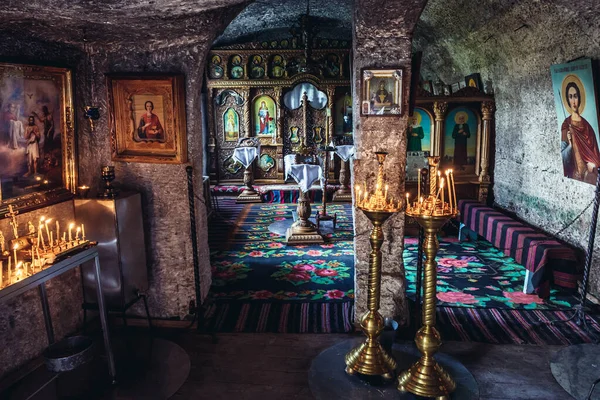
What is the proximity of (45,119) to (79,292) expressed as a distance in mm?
1671

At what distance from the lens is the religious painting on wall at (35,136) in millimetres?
3520

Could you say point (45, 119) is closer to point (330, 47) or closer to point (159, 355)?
point (159, 355)

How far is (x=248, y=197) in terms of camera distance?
10.8m

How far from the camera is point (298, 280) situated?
5.88 m

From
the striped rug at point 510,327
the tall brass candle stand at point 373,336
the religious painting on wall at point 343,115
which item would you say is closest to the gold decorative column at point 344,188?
the religious painting on wall at point 343,115

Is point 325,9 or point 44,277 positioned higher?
point 325,9

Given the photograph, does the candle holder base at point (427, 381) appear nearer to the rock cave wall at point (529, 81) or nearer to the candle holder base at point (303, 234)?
the rock cave wall at point (529, 81)

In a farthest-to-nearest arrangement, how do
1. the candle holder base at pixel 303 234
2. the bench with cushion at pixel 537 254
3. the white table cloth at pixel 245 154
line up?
the white table cloth at pixel 245 154, the candle holder base at pixel 303 234, the bench with cushion at pixel 537 254

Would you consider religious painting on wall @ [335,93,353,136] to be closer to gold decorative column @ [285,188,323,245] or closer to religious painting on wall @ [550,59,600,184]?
gold decorative column @ [285,188,323,245]

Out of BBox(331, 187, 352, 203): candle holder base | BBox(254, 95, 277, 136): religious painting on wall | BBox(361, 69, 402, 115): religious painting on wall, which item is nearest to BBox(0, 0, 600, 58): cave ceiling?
BBox(361, 69, 402, 115): religious painting on wall

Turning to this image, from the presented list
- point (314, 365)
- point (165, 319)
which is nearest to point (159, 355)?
point (165, 319)

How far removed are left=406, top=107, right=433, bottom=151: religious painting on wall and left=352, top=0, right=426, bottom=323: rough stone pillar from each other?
3.85 metres

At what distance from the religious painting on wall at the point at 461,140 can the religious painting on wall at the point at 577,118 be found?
7.41 feet

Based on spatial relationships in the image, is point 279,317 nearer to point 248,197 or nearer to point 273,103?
point 248,197
